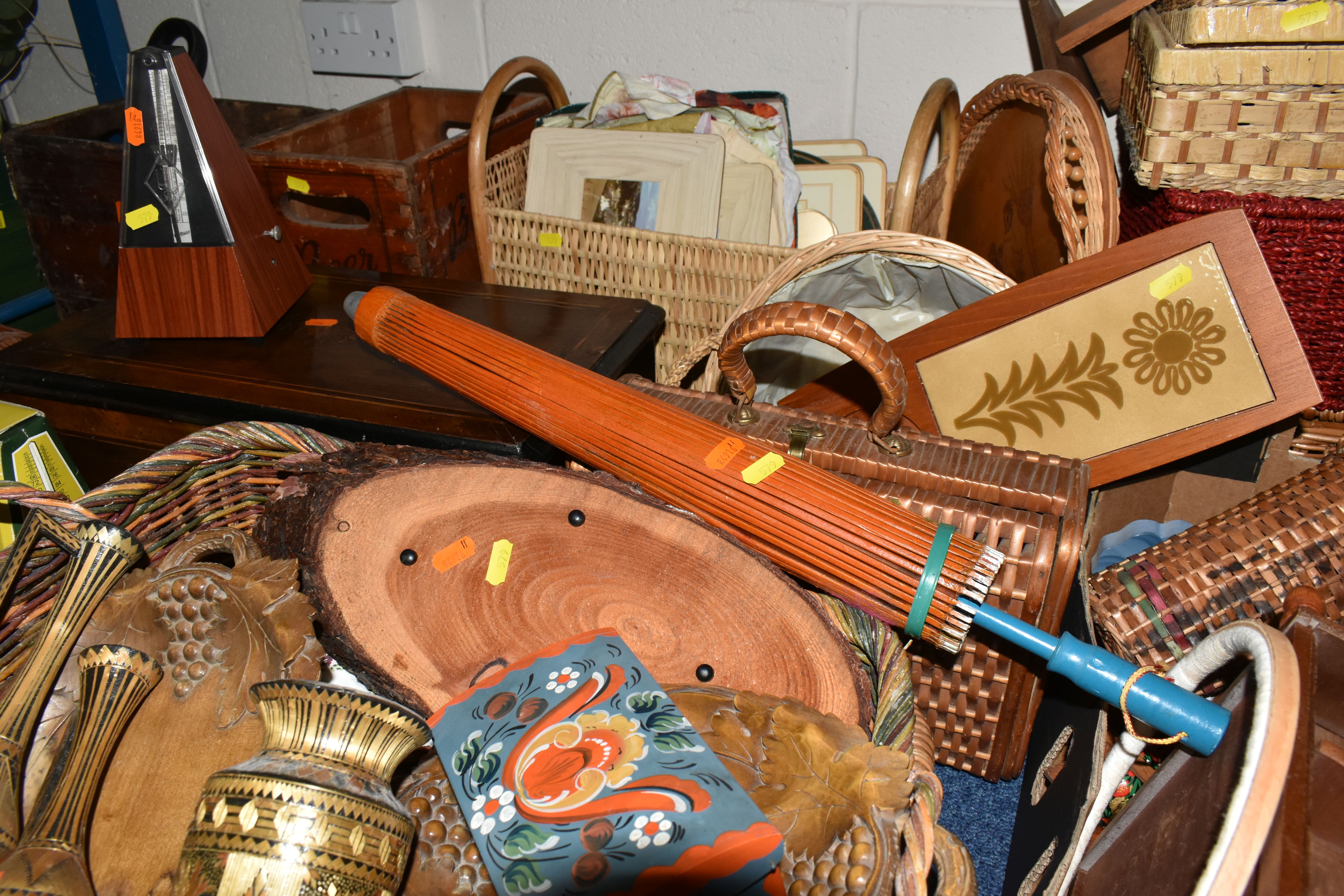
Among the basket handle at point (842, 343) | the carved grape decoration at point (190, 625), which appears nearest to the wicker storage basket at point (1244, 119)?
the basket handle at point (842, 343)

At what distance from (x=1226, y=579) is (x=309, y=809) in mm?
872

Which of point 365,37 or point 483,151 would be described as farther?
point 365,37

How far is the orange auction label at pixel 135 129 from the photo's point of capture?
3.14 ft

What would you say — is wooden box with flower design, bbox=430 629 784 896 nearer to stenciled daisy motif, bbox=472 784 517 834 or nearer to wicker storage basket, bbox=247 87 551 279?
stenciled daisy motif, bbox=472 784 517 834

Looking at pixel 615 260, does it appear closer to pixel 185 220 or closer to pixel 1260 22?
pixel 185 220

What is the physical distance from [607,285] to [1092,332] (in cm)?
75

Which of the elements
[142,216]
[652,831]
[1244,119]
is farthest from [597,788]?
[1244,119]

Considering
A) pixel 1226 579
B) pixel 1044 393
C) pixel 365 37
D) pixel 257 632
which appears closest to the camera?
pixel 257 632

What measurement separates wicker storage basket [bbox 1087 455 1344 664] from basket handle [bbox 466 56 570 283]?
1042mm

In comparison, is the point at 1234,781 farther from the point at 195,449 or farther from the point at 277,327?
the point at 277,327

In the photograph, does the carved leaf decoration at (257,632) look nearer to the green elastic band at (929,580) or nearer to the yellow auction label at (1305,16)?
the green elastic band at (929,580)

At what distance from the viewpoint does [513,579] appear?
794 millimetres

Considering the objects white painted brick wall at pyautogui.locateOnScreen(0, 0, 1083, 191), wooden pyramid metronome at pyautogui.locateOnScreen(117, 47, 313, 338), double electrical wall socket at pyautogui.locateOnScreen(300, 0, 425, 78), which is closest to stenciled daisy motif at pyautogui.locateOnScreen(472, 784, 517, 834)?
wooden pyramid metronome at pyautogui.locateOnScreen(117, 47, 313, 338)

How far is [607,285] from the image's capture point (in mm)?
1364
